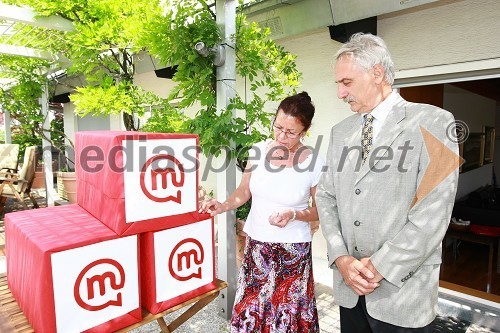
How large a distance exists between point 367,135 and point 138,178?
94cm

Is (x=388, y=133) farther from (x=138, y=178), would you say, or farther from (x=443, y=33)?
(x=443, y=33)

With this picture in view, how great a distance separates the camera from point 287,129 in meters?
1.89

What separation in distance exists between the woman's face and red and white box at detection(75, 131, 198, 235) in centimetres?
48

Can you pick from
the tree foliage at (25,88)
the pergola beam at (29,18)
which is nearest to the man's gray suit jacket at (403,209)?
the pergola beam at (29,18)

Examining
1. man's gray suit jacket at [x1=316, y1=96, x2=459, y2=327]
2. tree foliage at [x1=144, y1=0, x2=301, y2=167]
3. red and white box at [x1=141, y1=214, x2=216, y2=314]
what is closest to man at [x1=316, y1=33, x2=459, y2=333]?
man's gray suit jacket at [x1=316, y1=96, x2=459, y2=327]

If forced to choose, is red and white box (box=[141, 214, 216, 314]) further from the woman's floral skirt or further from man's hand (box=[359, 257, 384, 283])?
man's hand (box=[359, 257, 384, 283])

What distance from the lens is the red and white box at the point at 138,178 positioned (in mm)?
1405

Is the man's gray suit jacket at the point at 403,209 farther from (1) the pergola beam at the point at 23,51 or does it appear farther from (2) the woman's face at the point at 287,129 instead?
(1) the pergola beam at the point at 23,51

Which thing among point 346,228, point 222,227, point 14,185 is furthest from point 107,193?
point 14,185

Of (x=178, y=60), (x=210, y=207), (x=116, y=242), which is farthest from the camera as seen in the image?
(x=178, y=60)

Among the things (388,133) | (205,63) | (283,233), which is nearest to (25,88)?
(205,63)

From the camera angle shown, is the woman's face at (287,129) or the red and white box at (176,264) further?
the woman's face at (287,129)

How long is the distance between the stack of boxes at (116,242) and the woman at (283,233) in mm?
315

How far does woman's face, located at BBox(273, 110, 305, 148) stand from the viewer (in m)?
1.87
